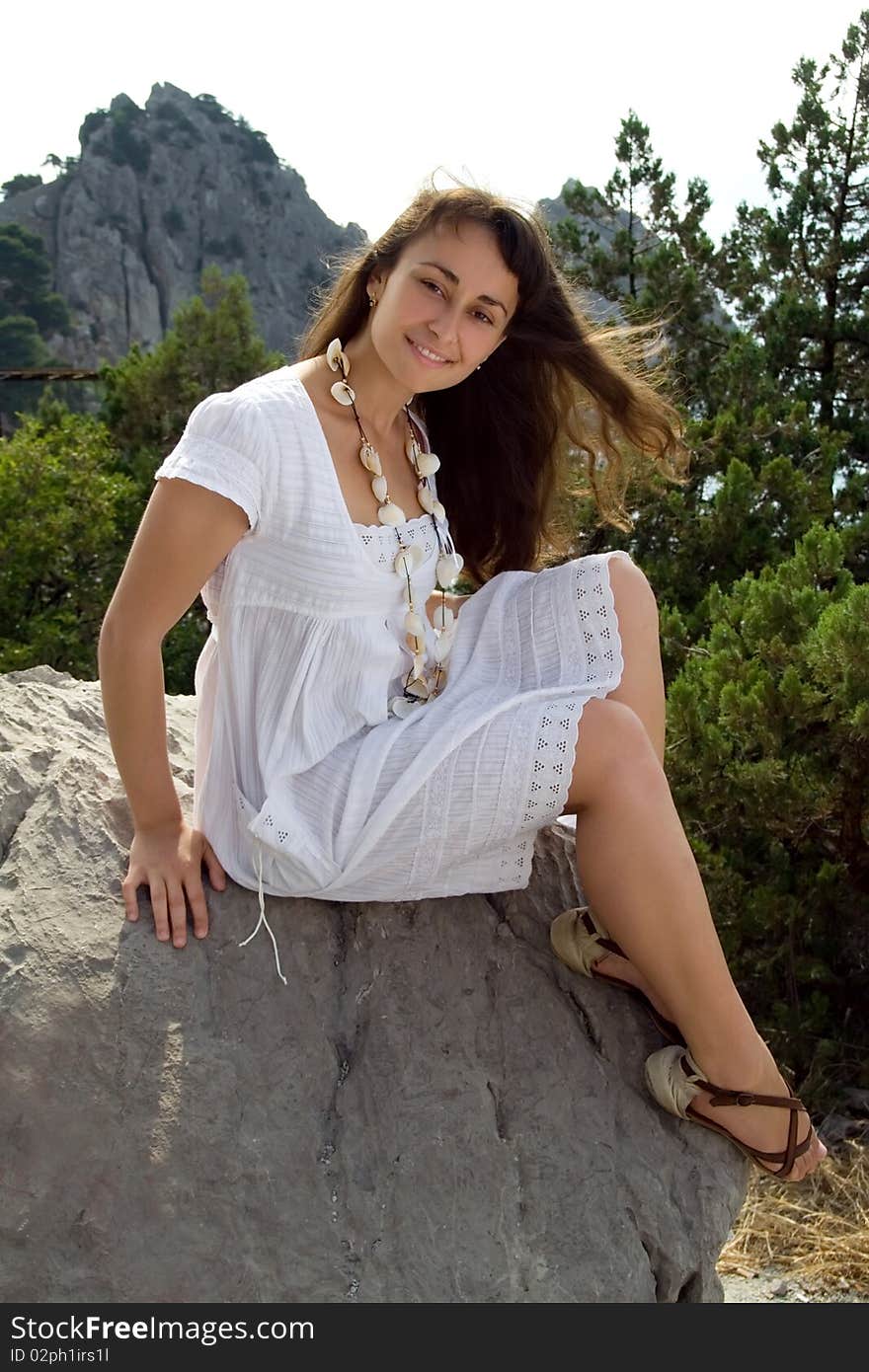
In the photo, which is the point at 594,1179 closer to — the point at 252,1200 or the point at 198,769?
the point at 252,1200

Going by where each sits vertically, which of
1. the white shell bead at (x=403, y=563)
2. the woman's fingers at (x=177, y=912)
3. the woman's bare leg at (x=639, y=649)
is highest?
the white shell bead at (x=403, y=563)

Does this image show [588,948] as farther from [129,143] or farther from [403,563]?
[129,143]

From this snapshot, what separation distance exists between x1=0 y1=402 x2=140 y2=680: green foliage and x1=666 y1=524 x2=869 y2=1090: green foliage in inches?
141

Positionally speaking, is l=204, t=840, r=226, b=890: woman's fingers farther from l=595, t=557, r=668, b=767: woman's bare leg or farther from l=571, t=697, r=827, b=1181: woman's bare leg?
l=595, t=557, r=668, b=767: woman's bare leg

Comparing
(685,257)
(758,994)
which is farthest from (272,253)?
(758,994)

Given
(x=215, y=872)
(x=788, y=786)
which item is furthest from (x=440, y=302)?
(x=788, y=786)

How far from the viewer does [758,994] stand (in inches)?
142

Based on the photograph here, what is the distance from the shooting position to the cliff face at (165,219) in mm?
41938

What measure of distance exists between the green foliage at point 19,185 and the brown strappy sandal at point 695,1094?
1944 inches

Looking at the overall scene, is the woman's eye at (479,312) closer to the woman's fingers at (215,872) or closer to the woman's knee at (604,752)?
the woman's knee at (604,752)

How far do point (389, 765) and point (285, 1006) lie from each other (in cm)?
40

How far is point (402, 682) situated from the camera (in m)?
2.17

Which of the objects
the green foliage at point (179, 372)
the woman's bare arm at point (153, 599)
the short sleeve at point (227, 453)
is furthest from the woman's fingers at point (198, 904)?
the green foliage at point (179, 372)

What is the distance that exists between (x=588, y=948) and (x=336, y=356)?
3.50 feet
